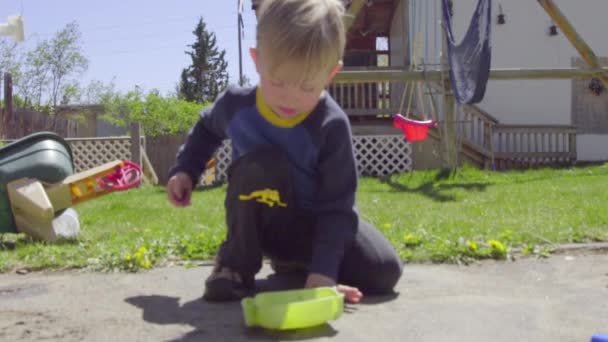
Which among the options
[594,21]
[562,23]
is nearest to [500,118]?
[594,21]

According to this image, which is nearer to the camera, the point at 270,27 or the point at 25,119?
the point at 270,27

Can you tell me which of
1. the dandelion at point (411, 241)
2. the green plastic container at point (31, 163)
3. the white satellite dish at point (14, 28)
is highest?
the white satellite dish at point (14, 28)

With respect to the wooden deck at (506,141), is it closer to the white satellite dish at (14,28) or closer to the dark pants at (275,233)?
the white satellite dish at (14,28)

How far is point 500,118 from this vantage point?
1263 centimetres

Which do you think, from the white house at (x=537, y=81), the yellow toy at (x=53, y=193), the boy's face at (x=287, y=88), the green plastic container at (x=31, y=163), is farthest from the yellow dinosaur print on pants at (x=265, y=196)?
the white house at (x=537, y=81)

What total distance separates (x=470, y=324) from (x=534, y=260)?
3.88ft

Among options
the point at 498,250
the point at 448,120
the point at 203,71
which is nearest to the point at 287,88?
the point at 498,250

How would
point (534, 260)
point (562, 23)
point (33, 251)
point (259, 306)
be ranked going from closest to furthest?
point (259, 306), point (534, 260), point (33, 251), point (562, 23)

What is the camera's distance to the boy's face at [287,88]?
173 centimetres

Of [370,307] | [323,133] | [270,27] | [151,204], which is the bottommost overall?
[151,204]

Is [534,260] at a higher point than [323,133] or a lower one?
lower

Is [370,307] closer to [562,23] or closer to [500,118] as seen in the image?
[562,23]

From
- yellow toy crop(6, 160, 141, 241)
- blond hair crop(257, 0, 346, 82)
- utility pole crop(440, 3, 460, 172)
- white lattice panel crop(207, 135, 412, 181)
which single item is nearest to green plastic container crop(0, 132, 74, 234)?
yellow toy crop(6, 160, 141, 241)

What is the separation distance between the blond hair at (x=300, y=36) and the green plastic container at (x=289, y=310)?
1.97ft
